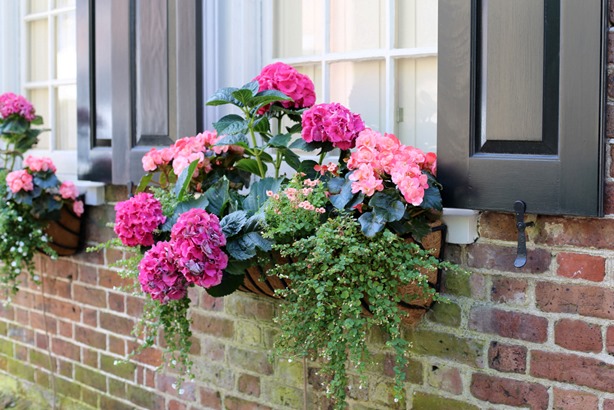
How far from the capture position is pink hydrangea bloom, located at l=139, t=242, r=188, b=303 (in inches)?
84.5

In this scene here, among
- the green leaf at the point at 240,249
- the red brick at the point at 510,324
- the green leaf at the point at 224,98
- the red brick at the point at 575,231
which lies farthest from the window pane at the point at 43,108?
the red brick at the point at 575,231

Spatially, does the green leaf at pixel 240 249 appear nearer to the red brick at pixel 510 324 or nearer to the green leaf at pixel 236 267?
the green leaf at pixel 236 267

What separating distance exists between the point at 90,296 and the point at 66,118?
2.96ft

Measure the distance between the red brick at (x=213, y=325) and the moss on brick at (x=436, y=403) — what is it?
0.82m

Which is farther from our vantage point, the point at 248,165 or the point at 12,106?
the point at 12,106

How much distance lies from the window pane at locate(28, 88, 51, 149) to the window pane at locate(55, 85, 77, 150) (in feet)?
0.30

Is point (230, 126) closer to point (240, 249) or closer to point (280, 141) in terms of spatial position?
point (280, 141)

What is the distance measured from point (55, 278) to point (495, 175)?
7.76 feet

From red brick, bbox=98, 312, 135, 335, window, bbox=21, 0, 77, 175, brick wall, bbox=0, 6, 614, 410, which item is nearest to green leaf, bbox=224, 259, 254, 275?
brick wall, bbox=0, 6, 614, 410

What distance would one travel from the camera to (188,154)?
2.50 metres

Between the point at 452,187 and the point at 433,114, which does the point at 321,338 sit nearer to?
the point at 452,187

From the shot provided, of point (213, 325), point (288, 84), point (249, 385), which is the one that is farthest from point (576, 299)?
point (213, 325)

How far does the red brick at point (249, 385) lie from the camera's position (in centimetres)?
284

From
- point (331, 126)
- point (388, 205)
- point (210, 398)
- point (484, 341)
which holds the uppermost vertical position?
point (331, 126)
